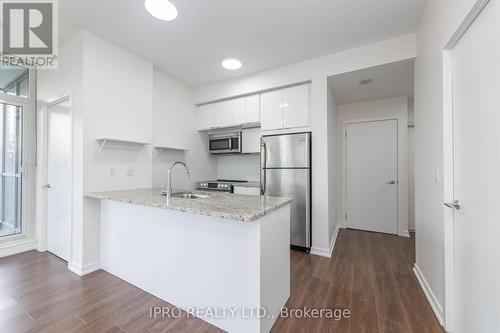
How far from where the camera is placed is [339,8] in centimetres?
197

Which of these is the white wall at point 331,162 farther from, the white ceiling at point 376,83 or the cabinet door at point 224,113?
the cabinet door at point 224,113

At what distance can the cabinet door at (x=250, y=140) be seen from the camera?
3.67 m

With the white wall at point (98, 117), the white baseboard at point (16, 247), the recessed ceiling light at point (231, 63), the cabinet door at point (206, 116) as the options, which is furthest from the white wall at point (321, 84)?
the white baseboard at point (16, 247)

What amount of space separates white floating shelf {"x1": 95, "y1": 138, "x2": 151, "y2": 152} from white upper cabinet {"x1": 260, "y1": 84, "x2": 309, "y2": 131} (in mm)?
1827

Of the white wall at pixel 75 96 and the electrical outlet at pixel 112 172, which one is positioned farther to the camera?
the electrical outlet at pixel 112 172

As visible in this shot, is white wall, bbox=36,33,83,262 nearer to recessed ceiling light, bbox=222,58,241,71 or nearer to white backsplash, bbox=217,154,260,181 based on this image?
recessed ceiling light, bbox=222,58,241,71

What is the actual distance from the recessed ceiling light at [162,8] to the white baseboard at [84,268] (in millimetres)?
2703

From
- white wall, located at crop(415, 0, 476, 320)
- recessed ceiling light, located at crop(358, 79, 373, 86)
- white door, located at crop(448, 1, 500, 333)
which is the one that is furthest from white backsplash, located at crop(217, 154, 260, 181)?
white door, located at crop(448, 1, 500, 333)

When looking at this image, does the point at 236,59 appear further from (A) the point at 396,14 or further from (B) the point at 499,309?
(B) the point at 499,309

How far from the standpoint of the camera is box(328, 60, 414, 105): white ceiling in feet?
8.59

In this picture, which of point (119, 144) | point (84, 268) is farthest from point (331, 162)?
point (84, 268)

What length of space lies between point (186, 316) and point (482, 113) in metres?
2.40

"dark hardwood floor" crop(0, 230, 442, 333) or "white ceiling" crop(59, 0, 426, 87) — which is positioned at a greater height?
"white ceiling" crop(59, 0, 426, 87)

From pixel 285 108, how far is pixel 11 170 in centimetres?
405
